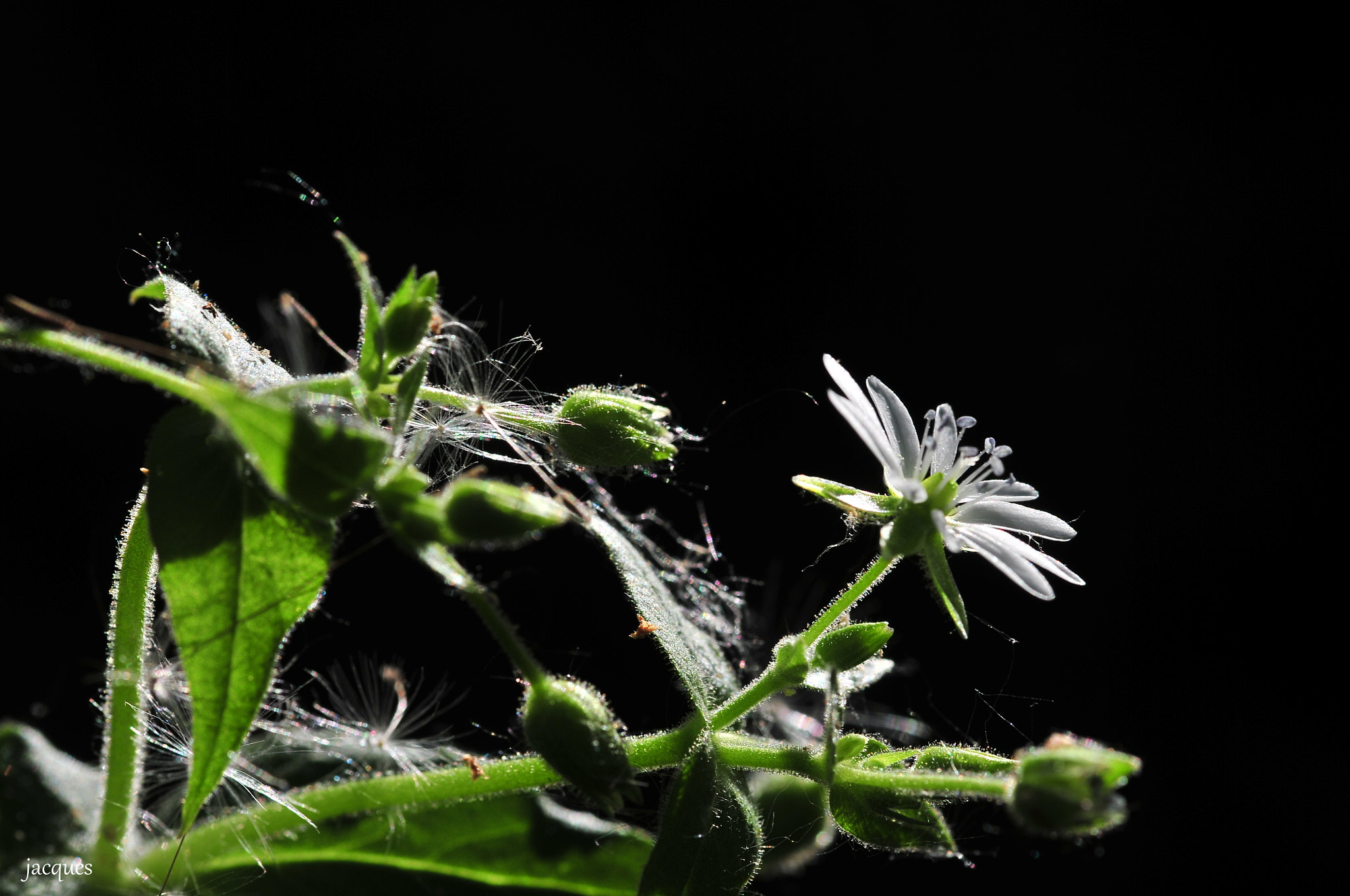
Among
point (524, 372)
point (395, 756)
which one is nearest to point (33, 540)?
point (395, 756)

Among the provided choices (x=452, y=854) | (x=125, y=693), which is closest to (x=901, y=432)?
(x=452, y=854)

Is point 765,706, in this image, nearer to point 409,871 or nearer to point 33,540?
point 409,871

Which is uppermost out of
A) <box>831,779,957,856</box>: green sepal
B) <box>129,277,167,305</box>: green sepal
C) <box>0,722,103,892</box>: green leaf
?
<box>129,277,167,305</box>: green sepal

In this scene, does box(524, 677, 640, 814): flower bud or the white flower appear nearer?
box(524, 677, 640, 814): flower bud

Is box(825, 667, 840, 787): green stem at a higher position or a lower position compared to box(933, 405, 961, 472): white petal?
lower

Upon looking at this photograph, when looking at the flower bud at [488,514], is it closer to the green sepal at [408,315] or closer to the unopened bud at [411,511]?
the unopened bud at [411,511]

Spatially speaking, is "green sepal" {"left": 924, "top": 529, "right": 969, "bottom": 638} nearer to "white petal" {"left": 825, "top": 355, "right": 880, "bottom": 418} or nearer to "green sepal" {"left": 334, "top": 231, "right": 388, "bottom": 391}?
"white petal" {"left": 825, "top": 355, "right": 880, "bottom": 418}

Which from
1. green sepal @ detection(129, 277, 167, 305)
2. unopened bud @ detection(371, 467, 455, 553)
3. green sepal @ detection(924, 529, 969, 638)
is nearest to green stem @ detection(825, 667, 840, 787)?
green sepal @ detection(924, 529, 969, 638)

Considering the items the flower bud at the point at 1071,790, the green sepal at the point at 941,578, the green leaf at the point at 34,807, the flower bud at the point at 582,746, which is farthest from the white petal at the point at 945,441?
the green leaf at the point at 34,807
